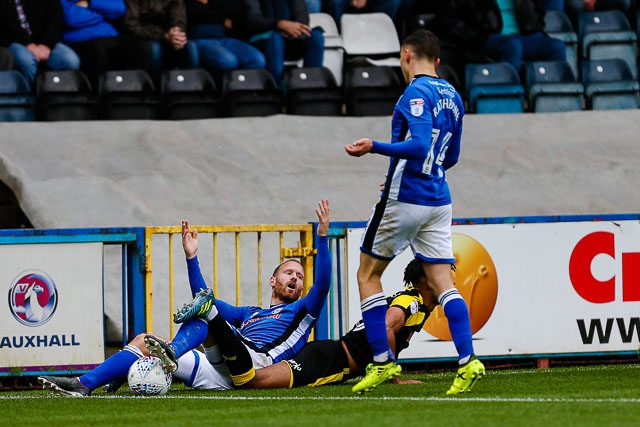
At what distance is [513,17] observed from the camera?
1598 centimetres

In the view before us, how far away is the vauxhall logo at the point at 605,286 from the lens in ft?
33.3

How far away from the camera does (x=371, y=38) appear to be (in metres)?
15.7

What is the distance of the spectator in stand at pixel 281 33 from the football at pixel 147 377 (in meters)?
6.91

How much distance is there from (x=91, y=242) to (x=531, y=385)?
11.0ft

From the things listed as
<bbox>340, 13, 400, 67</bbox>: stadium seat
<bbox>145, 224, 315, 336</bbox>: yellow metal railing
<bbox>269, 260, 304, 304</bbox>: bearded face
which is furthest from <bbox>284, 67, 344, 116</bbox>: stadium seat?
<bbox>269, 260, 304, 304</bbox>: bearded face

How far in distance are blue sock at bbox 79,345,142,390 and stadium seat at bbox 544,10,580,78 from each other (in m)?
9.27

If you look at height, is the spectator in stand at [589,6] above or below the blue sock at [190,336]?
above

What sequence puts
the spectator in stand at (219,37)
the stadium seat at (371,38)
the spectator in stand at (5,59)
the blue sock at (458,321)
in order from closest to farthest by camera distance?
the blue sock at (458,321), the spectator in stand at (5,59), the spectator in stand at (219,37), the stadium seat at (371,38)

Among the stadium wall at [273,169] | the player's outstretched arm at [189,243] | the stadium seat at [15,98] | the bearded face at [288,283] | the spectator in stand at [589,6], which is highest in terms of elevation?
the spectator in stand at [589,6]

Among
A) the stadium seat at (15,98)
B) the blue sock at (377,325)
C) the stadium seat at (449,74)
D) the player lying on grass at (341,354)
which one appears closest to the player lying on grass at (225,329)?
the player lying on grass at (341,354)

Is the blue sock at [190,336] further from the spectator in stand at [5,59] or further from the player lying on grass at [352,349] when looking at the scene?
the spectator in stand at [5,59]

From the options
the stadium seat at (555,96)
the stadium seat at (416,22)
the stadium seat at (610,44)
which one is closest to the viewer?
the stadium seat at (555,96)

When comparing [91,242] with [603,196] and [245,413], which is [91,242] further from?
[603,196]

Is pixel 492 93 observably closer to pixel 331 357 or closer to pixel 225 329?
pixel 331 357
